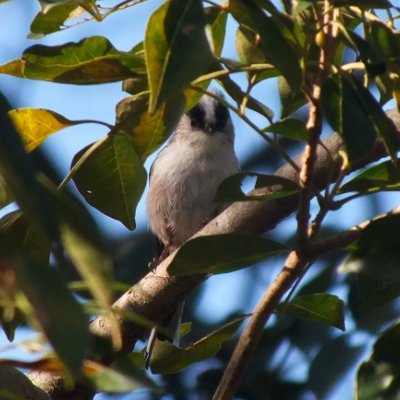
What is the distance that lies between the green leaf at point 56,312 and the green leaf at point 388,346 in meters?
0.73

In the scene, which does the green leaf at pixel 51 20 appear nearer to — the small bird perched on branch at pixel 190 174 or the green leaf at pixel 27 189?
the green leaf at pixel 27 189

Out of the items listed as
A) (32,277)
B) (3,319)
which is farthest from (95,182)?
(32,277)

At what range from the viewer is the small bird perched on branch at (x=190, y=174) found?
3.91 meters

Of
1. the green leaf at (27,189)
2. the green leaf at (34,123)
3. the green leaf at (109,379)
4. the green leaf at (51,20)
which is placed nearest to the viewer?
the green leaf at (27,189)

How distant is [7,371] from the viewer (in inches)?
60.4

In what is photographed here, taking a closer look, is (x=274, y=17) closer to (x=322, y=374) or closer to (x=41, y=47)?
(x=41, y=47)

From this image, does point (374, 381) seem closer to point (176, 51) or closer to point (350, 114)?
point (350, 114)

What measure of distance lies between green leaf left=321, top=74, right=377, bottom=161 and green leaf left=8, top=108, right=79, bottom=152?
0.53 meters

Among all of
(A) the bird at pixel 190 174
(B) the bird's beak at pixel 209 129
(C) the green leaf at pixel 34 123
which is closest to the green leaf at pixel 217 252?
(C) the green leaf at pixel 34 123

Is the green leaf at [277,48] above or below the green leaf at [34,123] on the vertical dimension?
above

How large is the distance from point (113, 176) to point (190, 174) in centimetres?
236

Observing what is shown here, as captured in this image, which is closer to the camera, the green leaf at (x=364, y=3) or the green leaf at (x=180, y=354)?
the green leaf at (x=364, y=3)

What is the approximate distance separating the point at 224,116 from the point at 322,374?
2.92 metres

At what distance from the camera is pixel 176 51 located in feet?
3.48
